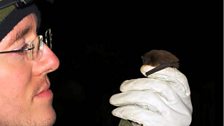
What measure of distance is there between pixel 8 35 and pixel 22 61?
0.42 feet

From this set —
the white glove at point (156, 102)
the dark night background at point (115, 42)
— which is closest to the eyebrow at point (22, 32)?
the white glove at point (156, 102)

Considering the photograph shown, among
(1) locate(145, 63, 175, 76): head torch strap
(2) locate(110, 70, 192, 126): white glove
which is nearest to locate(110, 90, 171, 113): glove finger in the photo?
(2) locate(110, 70, 192, 126): white glove

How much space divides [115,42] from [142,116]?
6.16ft

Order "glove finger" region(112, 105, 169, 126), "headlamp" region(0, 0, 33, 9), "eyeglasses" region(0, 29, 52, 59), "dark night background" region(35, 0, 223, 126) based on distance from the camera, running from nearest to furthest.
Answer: "headlamp" region(0, 0, 33, 9) < "eyeglasses" region(0, 29, 52, 59) < "glove finger" region(112, 105, 169, 126) < "dark night background" region(35, 0, 223, 126)

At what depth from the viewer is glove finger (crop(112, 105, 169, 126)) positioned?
172 cm

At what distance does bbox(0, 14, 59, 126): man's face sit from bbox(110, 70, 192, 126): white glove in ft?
1.41

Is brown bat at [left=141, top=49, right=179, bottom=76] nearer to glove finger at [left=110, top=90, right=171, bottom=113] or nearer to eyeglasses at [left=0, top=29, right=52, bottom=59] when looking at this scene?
glove finger at [left=110, top=90, right=171, bottom=113]

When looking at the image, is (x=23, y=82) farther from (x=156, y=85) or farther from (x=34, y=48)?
(x=156, y=85)

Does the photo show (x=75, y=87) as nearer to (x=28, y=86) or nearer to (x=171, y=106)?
(x=171, y=106)

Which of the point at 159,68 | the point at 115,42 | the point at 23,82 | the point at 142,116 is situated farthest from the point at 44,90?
the point at 115,42

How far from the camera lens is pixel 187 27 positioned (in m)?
3.49

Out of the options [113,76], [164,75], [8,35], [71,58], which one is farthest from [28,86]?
[71,58]

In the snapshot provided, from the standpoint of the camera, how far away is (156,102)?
1.75 m

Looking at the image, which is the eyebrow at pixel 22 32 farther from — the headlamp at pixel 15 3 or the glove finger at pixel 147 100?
the glove finger at pixel 147 100
